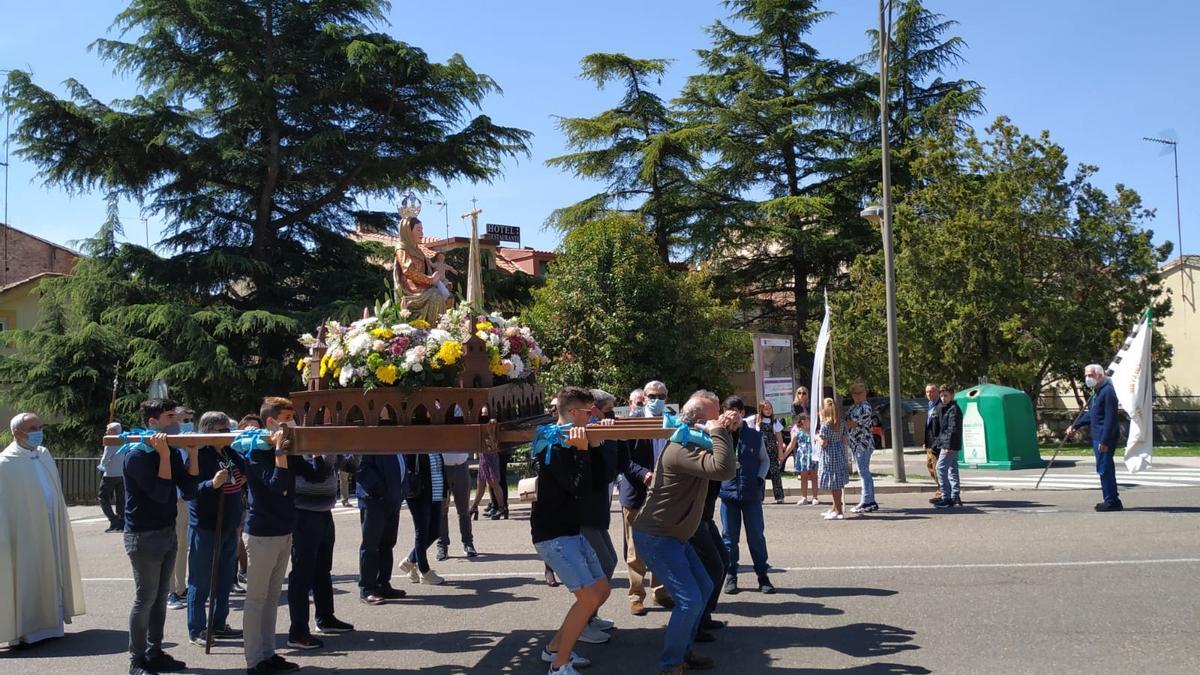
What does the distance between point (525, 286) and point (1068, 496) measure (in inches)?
709

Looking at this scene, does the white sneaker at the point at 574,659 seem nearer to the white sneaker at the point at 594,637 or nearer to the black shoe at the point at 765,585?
the white sneaker at the point at 594,637

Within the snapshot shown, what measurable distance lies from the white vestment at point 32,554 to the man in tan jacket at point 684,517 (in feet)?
17.2

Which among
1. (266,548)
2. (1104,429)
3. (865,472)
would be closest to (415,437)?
(266,548)

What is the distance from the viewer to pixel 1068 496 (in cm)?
1544

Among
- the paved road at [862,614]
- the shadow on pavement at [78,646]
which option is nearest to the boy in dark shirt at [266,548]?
the paved road at [862,614]

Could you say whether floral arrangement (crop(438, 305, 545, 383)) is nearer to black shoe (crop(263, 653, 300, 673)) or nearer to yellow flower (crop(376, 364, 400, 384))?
yellow flower (crop(376, 364, 400, 384))

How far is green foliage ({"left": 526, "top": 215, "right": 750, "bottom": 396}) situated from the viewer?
27.1 metres

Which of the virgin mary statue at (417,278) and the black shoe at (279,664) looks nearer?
the black shoe at (279,664)

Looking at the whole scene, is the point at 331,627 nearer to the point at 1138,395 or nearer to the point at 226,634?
the point at 226,634

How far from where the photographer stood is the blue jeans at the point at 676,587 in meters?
6.34

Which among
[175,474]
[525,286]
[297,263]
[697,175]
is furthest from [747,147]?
[175,474]

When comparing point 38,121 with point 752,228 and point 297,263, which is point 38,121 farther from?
point 752,228

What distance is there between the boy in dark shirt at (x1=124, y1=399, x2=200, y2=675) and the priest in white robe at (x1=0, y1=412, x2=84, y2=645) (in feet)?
5.22

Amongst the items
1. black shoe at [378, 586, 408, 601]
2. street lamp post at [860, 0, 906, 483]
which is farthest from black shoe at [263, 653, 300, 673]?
street lamp post at [860, 0, 906, 483]
